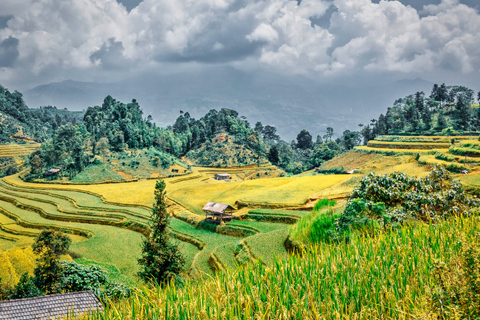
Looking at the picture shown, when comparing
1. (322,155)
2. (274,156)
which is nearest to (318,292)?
(322,155)

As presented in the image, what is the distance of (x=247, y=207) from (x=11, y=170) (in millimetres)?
48962

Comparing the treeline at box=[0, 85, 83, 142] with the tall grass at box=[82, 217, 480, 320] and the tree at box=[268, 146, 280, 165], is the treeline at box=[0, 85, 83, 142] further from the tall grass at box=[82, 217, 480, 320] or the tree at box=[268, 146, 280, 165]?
the tall grass at box=[82, 217, 480, 320]

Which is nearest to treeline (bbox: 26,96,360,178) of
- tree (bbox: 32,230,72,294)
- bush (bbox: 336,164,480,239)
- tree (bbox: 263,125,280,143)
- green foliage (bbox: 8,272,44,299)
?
tree (bbox: 263,125,280,143)

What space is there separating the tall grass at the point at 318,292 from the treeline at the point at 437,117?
4795cm

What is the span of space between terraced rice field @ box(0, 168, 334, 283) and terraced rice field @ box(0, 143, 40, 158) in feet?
82.8

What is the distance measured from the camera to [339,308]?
3264 millimetres

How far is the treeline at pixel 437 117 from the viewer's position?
4807 centimetres

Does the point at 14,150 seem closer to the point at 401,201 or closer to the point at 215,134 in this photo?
the point at 215,134

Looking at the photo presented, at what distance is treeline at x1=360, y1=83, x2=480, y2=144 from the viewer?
48.1m

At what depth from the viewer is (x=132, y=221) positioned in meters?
24.4

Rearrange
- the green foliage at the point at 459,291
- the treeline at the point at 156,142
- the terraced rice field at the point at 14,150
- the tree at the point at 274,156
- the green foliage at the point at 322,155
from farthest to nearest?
the tree at the point at 274,156
the terraced rice field at the point at 14,150
the green foliage at the point at 322,155
the treeline at the point at 156,142
the green foliage at the point at 459,291

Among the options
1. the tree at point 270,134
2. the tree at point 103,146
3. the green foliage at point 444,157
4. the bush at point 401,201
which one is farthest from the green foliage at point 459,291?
the tree at point 270,134

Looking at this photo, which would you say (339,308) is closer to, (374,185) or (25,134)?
(374,185)

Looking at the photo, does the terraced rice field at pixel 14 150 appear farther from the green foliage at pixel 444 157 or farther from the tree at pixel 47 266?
the green foliage at pixel 444 157
